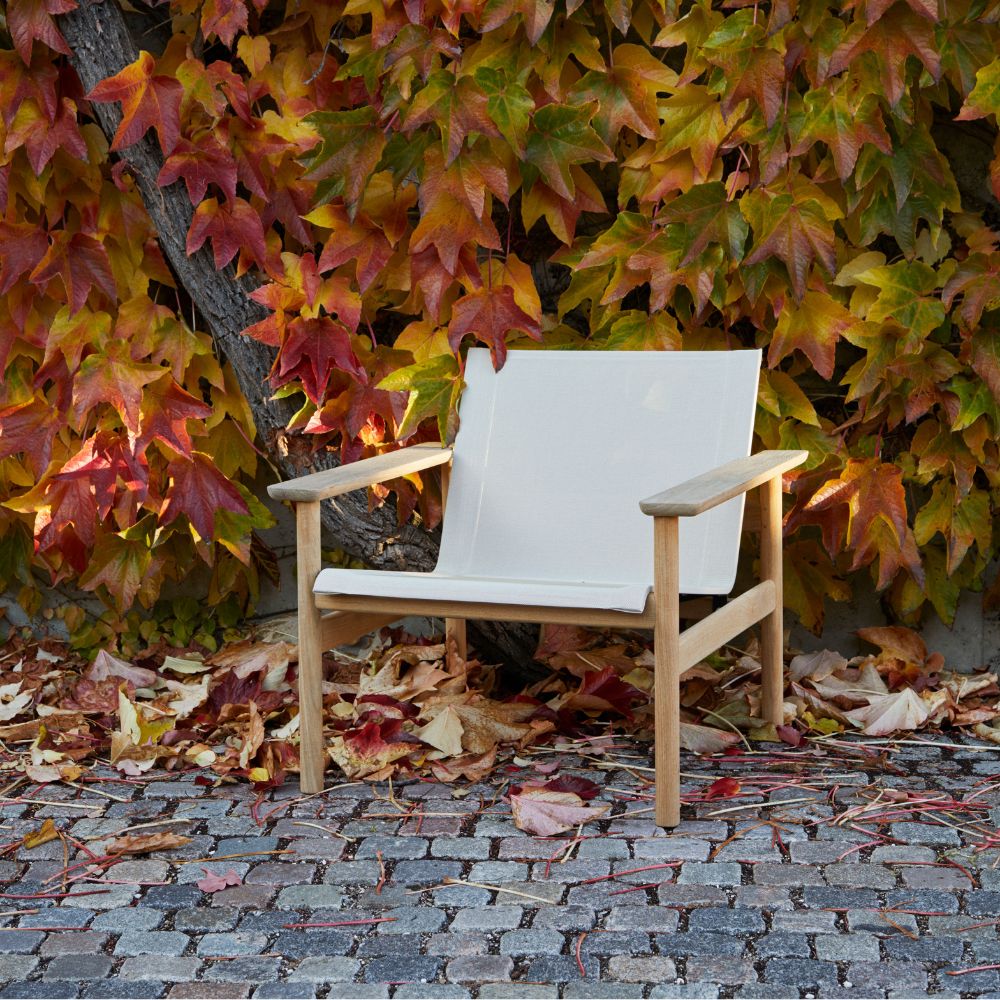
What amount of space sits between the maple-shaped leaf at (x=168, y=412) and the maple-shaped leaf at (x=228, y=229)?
32 cm

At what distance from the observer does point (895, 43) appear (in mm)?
2613

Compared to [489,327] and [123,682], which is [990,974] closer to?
[489,327]

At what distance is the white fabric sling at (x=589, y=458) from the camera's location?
2768 millimetres

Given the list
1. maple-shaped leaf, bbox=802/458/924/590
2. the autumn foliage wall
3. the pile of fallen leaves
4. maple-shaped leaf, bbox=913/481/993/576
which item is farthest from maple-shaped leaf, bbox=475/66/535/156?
maple-shaped leaf, bbox=913/481/993/576

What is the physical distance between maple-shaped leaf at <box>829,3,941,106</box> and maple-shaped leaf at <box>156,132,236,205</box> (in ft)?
4.16

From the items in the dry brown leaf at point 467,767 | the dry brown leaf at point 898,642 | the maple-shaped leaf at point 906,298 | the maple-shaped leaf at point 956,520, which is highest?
the maple-shaped leaf at point 906,298

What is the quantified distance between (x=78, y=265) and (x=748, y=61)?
59.9 inches

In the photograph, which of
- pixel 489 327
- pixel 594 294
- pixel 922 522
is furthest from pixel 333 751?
pixel 922 522

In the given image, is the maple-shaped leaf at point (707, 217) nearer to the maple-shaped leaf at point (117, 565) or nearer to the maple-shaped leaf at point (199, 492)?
the maple-shaped leaf at point (199, 492)

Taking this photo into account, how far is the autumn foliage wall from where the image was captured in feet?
8.97

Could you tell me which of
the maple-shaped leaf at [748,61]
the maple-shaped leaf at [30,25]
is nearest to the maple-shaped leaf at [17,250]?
the maple-shaped leaf at [30,25]

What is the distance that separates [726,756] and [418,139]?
1418 millimetres

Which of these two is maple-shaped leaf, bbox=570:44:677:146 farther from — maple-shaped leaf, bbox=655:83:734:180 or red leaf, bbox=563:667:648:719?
red leaf, bbox=563:667:648:719

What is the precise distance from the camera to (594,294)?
3014mm
